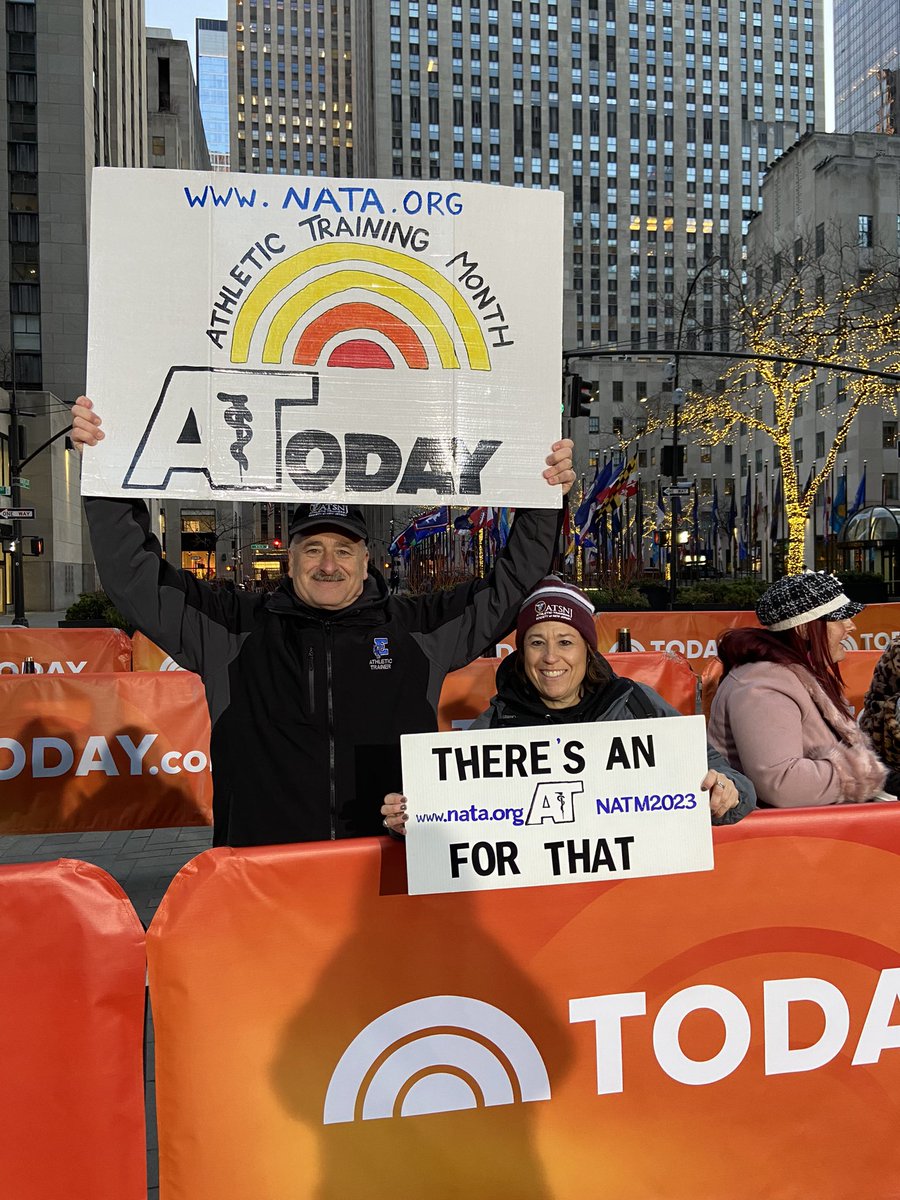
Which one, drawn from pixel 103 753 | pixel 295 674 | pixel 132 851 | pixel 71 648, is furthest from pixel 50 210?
pixel 295 674

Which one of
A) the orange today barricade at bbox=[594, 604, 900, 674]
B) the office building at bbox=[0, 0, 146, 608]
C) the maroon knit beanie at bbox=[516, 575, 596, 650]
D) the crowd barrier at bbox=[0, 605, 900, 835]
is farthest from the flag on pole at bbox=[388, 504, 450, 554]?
the maroon knit beanie at bbox=[516, 575, 596, 650]

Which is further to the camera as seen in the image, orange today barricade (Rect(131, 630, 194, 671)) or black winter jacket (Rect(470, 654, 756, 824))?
orange today barricade (Rect(131, 630, 194, 671))

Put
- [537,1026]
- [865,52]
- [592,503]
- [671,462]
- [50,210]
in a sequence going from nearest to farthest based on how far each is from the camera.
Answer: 1. [537,1026]
2. [671,462]
3. [592,503]
4. [50,210]
5. [865,52]

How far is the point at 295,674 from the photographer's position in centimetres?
294

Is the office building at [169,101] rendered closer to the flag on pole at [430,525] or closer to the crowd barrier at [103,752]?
the flag on pole at [430,525]

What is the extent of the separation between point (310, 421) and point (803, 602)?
207 centimetres

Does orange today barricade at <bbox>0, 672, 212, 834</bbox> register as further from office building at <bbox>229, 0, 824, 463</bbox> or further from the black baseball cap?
office building at <bbox>229, 0, 824, 463</bbox>

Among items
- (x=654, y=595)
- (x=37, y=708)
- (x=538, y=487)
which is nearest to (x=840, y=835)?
(x=538, y=487)

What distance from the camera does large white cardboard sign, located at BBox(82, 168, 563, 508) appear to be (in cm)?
286

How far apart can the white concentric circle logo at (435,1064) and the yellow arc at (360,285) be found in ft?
6.65

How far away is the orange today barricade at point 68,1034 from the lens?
7.68 feet

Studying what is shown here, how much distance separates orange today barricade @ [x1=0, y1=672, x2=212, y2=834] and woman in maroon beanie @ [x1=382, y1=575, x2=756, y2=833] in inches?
163

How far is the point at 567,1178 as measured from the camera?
8.45 ft

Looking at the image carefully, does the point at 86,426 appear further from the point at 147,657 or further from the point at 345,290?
the point at 147,657
